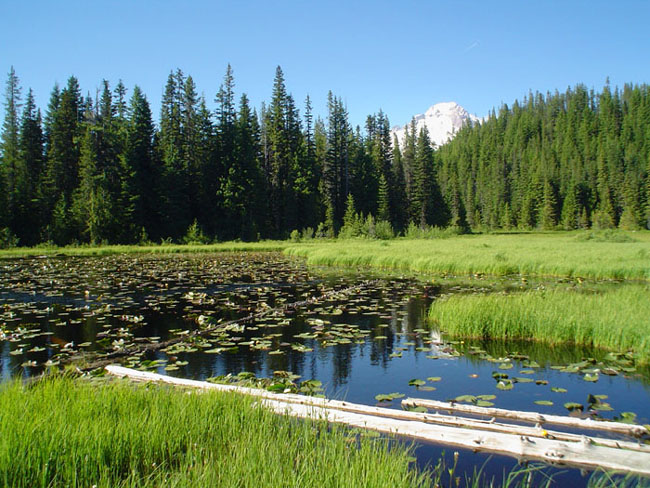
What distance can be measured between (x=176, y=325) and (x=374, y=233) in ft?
123

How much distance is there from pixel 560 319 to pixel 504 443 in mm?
5999

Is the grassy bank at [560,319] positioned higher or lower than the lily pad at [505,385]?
higher

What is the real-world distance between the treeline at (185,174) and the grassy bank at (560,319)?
1470 inches

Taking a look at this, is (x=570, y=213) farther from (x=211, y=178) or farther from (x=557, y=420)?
(x=557, y=420)

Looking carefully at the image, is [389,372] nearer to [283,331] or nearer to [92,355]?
[283,331]

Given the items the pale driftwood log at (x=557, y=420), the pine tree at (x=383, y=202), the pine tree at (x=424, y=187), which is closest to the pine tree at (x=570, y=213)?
the pine tree at (x=424, y=187)

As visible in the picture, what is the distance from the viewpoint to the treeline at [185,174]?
40753 mm

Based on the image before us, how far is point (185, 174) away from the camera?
158 ft

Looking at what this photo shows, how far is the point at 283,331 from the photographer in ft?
33.5

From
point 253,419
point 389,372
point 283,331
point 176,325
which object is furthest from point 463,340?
point 176,325

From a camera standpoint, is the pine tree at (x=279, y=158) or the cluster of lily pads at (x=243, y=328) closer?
the cluster of lily pads at (x=243, y=328)

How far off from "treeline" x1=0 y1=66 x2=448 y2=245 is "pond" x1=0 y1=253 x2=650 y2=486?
88.9 feet

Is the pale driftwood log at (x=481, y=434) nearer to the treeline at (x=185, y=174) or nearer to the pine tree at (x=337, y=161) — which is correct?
the treeline at (x=185, y=174)

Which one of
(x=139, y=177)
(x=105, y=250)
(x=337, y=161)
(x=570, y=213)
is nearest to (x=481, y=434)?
(x=105, y=250)
